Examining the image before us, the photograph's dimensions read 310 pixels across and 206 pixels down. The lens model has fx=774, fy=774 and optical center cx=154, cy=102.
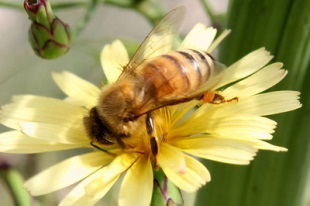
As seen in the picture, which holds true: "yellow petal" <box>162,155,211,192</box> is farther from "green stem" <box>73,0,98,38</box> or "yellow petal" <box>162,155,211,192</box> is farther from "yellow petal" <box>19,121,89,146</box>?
"green stem" <box>73,0,98,38</box>

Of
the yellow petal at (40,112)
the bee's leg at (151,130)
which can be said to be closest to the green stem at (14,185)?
the yellow petal at (40,112)

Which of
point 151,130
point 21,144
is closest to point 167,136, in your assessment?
point 151,130

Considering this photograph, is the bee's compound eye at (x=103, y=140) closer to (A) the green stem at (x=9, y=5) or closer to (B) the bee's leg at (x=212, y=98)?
(B) the bee's leg at (x=212, y=98)

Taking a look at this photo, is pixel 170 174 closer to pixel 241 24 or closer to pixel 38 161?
pixel 241 24

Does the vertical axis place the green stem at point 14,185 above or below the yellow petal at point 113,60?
below

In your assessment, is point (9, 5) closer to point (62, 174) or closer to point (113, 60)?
point (113, 60)

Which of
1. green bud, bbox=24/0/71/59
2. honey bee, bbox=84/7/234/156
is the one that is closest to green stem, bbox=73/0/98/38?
green bud, bbox=24/0/71/59
